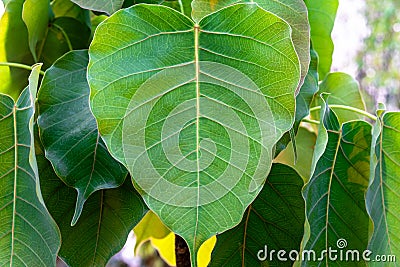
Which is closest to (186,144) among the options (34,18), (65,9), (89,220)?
(89,220)

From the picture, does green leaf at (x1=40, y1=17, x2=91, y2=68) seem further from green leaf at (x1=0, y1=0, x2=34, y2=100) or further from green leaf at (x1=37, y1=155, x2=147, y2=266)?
green leaf at (x1=37, y1=155, x2=147, y2=266)

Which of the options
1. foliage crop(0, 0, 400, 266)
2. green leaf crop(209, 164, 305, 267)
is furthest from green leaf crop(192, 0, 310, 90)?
green leaf crop(209, 164, 305, 267)

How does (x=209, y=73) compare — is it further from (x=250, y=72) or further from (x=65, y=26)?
(x=65, y=26)

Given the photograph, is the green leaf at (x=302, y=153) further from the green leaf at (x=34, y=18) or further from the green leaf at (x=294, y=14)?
the green leaf at (x=34, y=18)

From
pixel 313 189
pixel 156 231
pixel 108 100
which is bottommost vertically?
pixel 156 231

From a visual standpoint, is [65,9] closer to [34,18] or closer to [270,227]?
[34,18]

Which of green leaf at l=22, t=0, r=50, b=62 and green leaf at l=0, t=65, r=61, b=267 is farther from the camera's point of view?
green leaf at l=22, t=0, r=50, b=62

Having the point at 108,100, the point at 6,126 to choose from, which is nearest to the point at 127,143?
the point at 108,100
